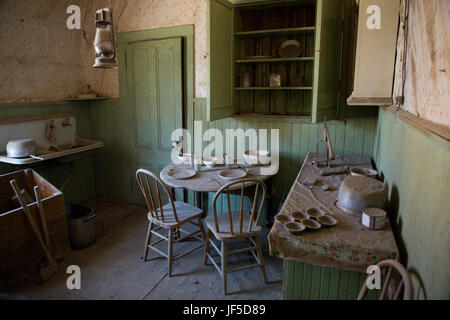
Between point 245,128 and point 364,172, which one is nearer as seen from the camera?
point 364,172

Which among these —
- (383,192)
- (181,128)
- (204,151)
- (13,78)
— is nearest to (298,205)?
(383,192)

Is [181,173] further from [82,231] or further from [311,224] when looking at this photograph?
[311,224]

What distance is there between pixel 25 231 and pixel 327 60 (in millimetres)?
2746

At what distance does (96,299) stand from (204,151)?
1808 mm

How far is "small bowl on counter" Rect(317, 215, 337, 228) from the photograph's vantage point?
1681 mm

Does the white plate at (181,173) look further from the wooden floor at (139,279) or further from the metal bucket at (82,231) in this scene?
the metal bucket at (82,231)

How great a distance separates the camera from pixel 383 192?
5.90ft

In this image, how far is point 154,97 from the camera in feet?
12.1

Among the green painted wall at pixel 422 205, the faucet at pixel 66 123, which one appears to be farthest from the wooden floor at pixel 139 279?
the faucet at pixel 66 123

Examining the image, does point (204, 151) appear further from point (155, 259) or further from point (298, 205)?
point (298, 205)

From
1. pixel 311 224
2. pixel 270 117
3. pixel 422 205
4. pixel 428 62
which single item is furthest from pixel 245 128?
pixel 422 205

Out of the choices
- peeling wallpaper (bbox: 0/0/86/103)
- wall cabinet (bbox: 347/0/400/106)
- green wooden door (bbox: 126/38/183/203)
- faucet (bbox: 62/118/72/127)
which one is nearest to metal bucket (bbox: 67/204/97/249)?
green wooden door (bbox: 126/38/183/203)

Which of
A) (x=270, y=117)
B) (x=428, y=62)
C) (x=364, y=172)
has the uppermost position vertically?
(x=428, y=62)

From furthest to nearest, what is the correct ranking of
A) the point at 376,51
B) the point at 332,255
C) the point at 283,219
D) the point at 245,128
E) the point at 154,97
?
1. the point at 154,97
2. the point at 245,128
3. the point at 376,51
4. the point at 283,219
5. the point at 332,255
